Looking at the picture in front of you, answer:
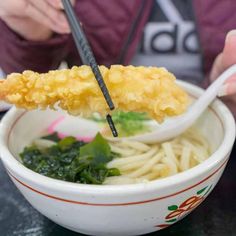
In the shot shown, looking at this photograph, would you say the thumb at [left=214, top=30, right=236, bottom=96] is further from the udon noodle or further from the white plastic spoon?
the udon noodle

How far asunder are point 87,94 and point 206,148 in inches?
13.8

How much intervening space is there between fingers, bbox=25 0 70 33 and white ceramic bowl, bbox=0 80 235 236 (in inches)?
16.3

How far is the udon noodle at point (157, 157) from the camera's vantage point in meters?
0.87

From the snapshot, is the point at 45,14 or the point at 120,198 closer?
the point at 120,198

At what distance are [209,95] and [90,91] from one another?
1.02 ft

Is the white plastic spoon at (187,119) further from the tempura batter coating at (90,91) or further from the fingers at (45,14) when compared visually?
the fingers at (45,14)

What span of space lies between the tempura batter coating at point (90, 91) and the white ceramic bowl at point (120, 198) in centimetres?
11

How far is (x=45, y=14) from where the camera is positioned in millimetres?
1060

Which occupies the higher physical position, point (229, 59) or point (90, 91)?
point (90, 91)

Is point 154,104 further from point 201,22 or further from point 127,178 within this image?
point 201,22

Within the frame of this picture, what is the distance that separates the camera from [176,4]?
1.36 m

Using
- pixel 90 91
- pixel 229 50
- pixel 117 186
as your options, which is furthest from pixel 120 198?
pixel 229 50

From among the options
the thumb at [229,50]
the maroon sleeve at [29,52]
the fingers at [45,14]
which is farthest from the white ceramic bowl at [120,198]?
the maroon sleeve at [29,52]

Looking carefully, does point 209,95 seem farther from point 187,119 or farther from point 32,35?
point 32,35
